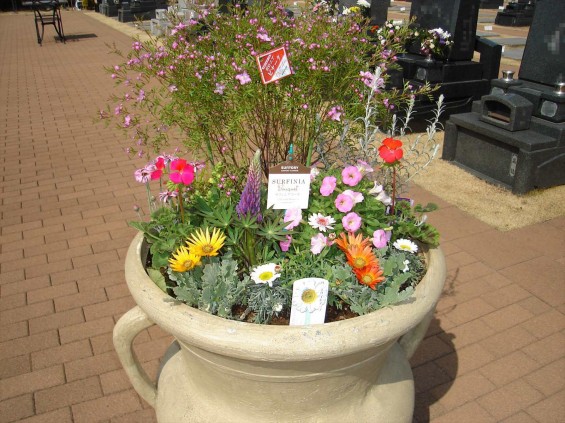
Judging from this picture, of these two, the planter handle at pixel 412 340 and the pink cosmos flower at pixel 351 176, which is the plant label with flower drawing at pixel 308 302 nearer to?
the pink cosmos flower at pixel 351 176

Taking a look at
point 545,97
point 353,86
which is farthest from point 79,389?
point 545,97

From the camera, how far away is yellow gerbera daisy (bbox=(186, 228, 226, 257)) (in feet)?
5.24

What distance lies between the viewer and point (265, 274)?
1615mm

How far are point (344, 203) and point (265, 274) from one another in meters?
0.37

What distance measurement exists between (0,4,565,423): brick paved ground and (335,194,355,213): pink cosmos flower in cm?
126

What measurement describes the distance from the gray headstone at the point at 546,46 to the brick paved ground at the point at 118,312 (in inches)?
64.2

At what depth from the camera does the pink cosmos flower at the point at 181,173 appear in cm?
165

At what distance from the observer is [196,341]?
4.69 feet

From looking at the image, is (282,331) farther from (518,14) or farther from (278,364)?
(518,14)

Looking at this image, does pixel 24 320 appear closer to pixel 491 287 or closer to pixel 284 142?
pixel 284 142

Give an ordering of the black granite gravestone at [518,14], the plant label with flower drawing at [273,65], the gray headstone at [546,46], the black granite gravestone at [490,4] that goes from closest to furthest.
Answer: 1. the plant label with flower drawing at [273,65]
2. the gray headstone at [546,46]
3. the black granite gravestone at [518,14]
4. the black granite gravestone at [490,4]

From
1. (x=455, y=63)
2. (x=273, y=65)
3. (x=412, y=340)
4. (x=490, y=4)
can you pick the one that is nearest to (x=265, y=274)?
(x=412, y=340)

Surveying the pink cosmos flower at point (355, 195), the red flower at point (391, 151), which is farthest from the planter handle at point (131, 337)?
the red flower at point (391, 151)

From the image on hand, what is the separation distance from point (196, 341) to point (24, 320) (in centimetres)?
210
